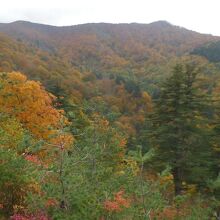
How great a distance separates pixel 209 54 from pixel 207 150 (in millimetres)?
134945

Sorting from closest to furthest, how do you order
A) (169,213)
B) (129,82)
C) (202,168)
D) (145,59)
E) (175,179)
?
(169,213) < (202,168) < (175,179) < (129,82) < (145,59)

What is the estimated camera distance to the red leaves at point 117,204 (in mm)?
12609

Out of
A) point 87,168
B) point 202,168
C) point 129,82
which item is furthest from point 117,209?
point 129,82

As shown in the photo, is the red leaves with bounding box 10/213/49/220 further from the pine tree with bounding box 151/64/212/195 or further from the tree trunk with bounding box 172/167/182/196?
the tree trunk with bounding box 172/167/182/196

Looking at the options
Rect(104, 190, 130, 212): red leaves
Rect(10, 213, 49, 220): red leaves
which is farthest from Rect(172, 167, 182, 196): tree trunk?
Rect(10, 213, 49, 220): red leaves

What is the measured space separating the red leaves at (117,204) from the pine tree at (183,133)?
13.5m

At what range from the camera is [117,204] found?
12.7 metres

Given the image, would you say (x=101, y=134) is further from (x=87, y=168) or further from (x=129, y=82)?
(x=129, y=82)

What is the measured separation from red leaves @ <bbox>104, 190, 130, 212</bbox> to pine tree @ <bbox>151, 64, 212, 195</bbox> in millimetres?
13493

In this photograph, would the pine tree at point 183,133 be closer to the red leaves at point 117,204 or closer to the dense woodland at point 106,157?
the dense woodland at point 106,157

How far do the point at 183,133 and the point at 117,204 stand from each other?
1485cm

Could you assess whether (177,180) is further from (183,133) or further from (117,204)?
(117,204)

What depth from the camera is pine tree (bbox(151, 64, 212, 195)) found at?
26672 mm

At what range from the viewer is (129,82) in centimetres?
11706
